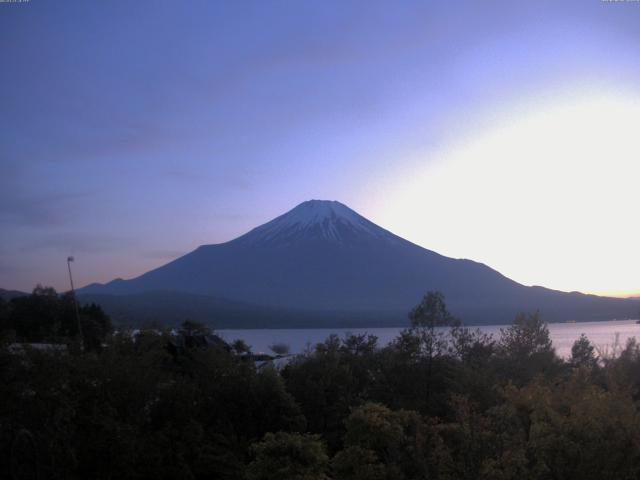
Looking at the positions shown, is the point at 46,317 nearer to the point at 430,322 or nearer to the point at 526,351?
the point at 430,322

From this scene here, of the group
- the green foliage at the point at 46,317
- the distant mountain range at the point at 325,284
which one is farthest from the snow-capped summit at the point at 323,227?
the green foliage at the point at 46,317

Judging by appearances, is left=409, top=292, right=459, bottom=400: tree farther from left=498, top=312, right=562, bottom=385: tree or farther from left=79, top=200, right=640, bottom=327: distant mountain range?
left=79, top=200, right=640, bottom=327: distant mountain range

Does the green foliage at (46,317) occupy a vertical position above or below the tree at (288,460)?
above

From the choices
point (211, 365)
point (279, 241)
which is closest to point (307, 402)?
point (211, 365)

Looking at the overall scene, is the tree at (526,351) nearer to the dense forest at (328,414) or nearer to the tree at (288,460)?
the dense forest at (328,414)

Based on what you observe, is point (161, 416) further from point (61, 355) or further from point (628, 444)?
point (628, 444)
